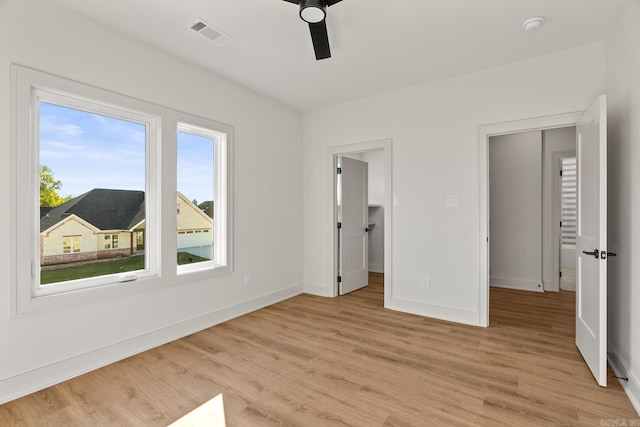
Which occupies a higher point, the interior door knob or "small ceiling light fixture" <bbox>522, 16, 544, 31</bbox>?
"small ceiling light fixture" <bbox>522, 16, 544, 31</bbox>

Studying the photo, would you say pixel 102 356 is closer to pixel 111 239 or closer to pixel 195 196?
pixel 111 239

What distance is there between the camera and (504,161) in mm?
4953

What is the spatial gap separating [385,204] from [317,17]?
8.15 feet

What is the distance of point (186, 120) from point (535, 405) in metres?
3.69

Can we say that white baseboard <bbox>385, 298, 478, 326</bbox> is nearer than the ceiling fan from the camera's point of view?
No

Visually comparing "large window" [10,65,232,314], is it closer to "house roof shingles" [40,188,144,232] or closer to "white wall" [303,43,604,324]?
"house roof shingles" [40,188,144,232]

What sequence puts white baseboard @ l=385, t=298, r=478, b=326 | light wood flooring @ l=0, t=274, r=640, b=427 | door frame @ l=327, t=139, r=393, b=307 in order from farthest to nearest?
door frame @ l=327, t=139, r=393, b=307 → white baseboard @ l=385, t=298, r=478, b=326 → light wood flooring @ l=0, t=274, r=640, b=427

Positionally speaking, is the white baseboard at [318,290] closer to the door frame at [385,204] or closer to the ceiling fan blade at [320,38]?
the door frame at [385,204]

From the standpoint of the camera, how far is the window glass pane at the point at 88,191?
234 cm

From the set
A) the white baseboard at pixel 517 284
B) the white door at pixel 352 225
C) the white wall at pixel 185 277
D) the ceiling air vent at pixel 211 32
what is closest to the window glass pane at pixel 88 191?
the white wall at pixel 185 277

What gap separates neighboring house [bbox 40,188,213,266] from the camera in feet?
7.72

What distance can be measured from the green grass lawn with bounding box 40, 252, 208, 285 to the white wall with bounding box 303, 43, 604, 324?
2.89 metres

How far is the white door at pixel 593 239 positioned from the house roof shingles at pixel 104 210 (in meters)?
3.73

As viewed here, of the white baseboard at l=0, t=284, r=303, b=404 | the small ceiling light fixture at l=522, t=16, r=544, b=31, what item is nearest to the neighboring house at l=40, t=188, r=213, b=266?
the white baseboard at l=0, t=284, r=303, b=404
